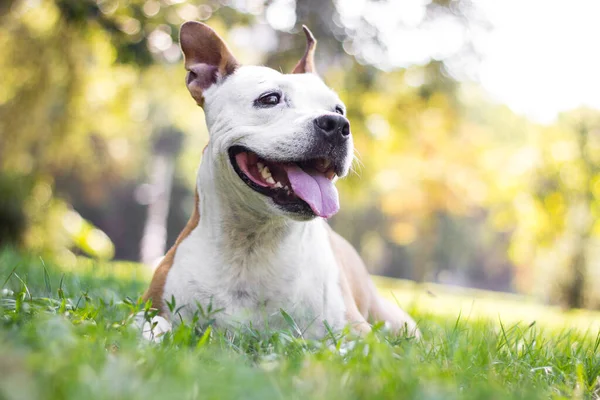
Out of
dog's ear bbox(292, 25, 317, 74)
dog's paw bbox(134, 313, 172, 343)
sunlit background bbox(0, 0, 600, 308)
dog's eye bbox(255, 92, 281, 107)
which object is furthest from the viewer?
sunlit background bbox(0, 0, 600, 308)

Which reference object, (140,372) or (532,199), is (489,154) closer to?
(532,199)

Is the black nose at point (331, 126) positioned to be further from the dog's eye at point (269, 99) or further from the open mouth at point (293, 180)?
the dog's eye at point (269, 99)

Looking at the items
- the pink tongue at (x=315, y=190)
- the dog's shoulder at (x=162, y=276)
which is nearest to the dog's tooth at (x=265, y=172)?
the pink tongue at (x=315, y=190)

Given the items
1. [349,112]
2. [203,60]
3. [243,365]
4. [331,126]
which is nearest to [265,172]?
[331,126]

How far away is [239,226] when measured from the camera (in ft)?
10.8

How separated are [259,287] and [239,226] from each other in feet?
1.20

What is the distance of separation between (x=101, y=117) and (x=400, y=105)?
7.22 metres

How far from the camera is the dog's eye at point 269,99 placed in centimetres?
337

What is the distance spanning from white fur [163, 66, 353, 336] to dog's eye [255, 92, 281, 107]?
0.03m

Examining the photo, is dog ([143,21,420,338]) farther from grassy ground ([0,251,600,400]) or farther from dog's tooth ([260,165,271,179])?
grassy ground ([0,251,600,400])

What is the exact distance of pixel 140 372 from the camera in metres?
1.65

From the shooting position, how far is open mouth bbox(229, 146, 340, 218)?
301 centimetres

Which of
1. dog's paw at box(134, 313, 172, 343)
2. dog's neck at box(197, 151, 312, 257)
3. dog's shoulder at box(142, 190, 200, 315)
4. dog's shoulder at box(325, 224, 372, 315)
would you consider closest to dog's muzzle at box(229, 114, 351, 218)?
dog's neck at box(197, 151, 312, 257)

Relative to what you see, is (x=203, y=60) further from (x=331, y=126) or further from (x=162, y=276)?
(x=162, y=276)
